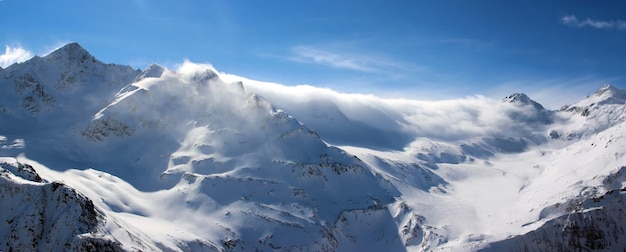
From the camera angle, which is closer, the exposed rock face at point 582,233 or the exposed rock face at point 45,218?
the exposed rock face at point 45,218

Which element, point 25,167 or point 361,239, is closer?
point 25,167

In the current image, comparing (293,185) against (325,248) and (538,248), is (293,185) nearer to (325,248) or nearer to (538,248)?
(325,248)

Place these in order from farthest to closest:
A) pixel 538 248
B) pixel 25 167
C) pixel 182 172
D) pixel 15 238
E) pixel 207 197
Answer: pixel 182 172 < pixel 207 197 < pixel 538 248 < pixel 25 167 < pixel 15 238

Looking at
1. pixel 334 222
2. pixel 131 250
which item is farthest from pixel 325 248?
pixel 131 250

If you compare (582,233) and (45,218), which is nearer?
(45,218)

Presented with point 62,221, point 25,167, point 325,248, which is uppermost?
point 25,167

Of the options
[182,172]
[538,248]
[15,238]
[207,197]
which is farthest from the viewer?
[182,172]

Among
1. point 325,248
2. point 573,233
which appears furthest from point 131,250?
point 573,233

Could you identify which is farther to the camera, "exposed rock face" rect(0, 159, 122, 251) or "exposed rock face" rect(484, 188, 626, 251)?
"exposed rock face" rect(484, 188, 626, 251)

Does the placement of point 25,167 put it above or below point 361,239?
above

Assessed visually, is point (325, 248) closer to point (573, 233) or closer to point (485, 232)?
point (485, 232)

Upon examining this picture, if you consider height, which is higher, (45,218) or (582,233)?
(45,218)
